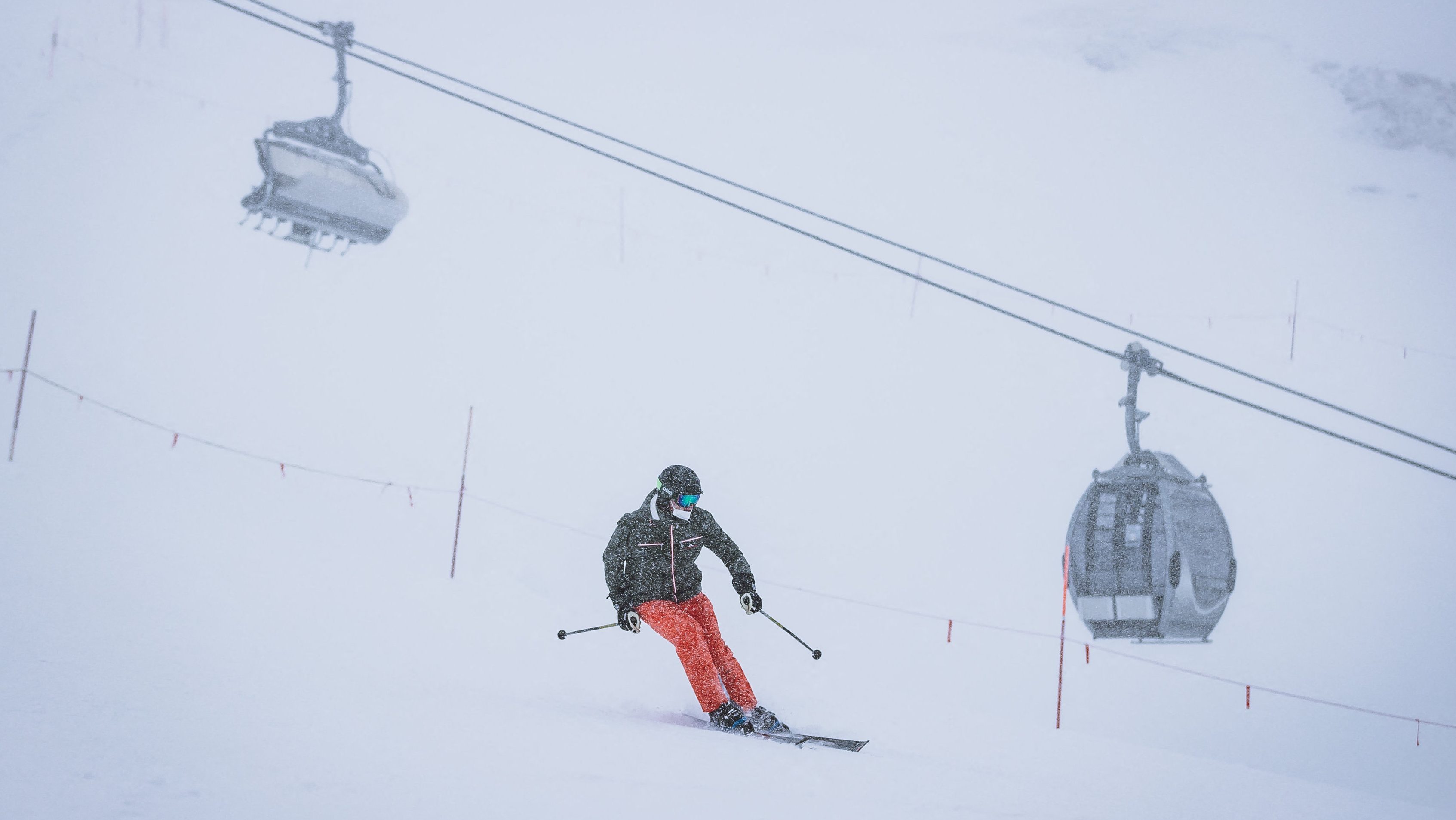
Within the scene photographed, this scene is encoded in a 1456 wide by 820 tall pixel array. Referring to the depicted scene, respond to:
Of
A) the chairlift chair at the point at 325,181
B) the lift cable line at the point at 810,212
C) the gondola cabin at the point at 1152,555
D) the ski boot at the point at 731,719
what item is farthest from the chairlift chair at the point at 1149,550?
the chairlift chair at the point at 325,181

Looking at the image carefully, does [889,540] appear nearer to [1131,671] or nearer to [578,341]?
[578,341]

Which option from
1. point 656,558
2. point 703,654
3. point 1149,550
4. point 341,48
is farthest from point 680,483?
point 341,48

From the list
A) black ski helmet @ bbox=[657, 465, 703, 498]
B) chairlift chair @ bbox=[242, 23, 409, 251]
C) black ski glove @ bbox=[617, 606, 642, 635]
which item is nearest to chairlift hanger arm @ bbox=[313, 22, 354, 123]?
chairlift chair @ bbox=[242, 23, 409, 251]

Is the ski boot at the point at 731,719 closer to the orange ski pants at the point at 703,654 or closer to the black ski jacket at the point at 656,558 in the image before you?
the orange ski pants at the point at 703,654

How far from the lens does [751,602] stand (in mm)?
4480

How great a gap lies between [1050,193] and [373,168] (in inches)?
471

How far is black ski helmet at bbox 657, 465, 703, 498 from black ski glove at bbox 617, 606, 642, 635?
1.76 feet

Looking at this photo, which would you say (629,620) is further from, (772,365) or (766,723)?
(772,365)

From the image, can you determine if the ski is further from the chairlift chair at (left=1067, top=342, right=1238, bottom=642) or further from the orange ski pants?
the chairlift chair at (left=1067, top=342, right=1238, bottom=642)

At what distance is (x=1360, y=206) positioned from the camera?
17.1m

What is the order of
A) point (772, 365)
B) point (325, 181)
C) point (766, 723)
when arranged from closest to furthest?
point (766, 723), point (325, 181), point (772, 365)

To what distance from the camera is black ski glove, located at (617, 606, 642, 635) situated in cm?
440

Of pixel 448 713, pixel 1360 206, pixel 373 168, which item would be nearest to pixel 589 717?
pixel 448 713

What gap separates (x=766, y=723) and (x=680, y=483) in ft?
3.60
